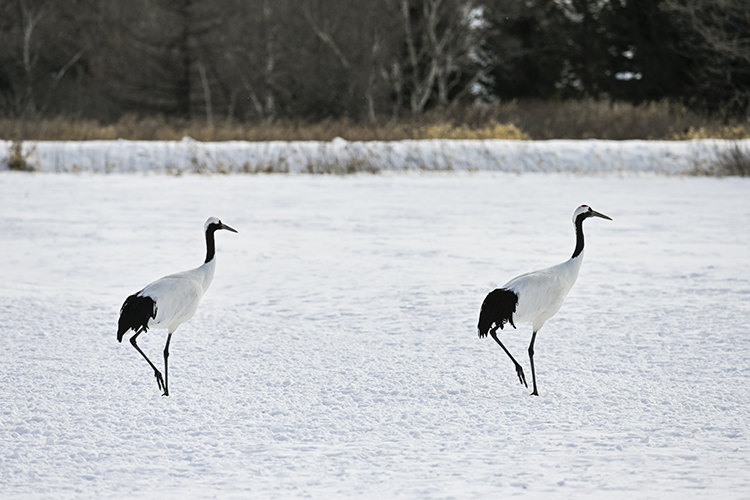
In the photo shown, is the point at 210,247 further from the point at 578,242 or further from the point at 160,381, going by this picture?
the point at 578,242

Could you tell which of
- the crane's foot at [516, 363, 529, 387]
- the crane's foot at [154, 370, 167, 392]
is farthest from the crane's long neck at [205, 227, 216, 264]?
the crane's foot at [516, 363, 529, 387]

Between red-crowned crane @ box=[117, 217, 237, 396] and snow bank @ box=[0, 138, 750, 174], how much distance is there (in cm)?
1282

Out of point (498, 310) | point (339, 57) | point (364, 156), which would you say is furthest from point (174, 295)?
point (339, 57)

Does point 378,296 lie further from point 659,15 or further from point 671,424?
point 659,15

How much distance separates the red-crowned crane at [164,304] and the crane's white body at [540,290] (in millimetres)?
1582

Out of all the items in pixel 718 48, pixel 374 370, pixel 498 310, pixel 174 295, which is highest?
pixel 718 48

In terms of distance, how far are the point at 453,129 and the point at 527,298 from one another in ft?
56.0

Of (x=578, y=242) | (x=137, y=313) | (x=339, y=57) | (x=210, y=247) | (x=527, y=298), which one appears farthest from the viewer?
(x=339, y=57)

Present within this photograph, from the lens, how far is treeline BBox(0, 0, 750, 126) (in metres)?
27.4

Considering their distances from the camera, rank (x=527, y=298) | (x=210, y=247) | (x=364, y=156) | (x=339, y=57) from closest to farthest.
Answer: (x=527, y=298), (x=210, y=247), (x=364, y=156), (x=339, y=57)

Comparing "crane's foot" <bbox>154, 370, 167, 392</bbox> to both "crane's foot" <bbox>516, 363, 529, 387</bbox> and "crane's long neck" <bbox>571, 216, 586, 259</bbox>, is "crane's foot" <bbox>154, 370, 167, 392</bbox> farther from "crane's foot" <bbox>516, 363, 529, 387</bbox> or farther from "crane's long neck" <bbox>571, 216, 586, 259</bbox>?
"crane's long neck" <bbox>571, 216, 586, 259</bbox>

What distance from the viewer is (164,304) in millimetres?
4102

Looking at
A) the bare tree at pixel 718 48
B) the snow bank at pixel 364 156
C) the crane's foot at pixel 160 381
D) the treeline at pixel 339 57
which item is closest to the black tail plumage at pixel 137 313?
the crane's foot at pixel 160 381

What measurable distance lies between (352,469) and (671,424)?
1582mm
